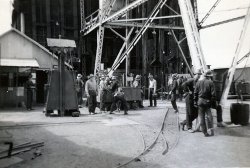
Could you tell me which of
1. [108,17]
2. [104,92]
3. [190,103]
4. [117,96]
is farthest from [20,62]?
[190,103]

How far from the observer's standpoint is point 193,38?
1260cm

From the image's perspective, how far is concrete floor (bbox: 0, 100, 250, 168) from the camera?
6773mm

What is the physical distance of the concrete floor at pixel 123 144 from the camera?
6.77 meters

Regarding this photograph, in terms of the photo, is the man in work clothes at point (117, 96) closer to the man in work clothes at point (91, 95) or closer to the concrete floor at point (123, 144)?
the man in work clothes at point (91, 95)

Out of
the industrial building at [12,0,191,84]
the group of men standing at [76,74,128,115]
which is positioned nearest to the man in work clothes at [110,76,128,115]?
the group of men standing at [76,74,128,115]

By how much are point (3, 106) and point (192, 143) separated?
14.0 m

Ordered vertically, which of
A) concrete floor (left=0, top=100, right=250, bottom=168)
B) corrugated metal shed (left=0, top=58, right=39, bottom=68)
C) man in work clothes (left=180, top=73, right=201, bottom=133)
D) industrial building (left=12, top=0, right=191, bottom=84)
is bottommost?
concrete floor (left=0, top=100, right=250, bottom=168)

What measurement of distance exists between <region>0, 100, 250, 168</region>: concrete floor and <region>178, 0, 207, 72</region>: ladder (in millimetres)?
2418

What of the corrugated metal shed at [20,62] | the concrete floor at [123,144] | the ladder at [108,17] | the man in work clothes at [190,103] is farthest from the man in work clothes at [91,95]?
the man in work clothes at [190,103]

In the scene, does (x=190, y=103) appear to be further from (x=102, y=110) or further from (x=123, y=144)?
(x=102, y=110)

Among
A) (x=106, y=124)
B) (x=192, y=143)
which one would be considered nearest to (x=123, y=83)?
(x=106, y=124)

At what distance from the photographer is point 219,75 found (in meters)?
26.8

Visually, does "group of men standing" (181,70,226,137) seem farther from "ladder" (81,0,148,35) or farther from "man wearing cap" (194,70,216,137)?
"ladder" (81,0,148,35)

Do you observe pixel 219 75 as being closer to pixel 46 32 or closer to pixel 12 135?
pixel 46 32
